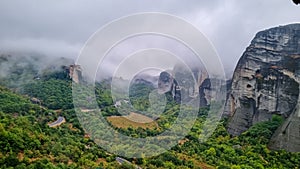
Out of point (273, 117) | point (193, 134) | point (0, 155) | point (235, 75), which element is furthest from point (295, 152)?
point (0, 155)

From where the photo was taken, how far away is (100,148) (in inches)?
952

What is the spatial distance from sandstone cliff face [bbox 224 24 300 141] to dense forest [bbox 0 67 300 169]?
1216mm

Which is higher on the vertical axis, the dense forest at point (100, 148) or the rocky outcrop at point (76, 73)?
the rocky outcrop at point (76, 73)

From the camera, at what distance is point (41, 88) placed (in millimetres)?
43906

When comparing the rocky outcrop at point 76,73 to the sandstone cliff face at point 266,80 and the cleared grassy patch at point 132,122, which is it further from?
the sandstone cliff face at point 266,80

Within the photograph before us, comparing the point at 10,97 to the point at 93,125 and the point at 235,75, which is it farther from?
the point at 235,75

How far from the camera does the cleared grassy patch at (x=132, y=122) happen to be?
100 feet

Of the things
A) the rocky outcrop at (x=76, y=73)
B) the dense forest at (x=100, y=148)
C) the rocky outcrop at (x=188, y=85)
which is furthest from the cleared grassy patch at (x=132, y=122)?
the rocky outcrop at (x=76, y=73)

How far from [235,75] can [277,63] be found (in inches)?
176

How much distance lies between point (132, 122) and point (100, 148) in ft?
26.1

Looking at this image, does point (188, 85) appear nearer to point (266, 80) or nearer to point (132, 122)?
point (132, 122)

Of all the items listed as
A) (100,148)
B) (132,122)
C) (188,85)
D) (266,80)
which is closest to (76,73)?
(188,85)

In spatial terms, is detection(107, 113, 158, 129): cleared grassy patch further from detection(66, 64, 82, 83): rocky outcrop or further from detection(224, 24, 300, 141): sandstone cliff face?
detection(66, 64, 82, 83): rocky outcrop

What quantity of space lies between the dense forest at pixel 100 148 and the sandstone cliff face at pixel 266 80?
122 cm
